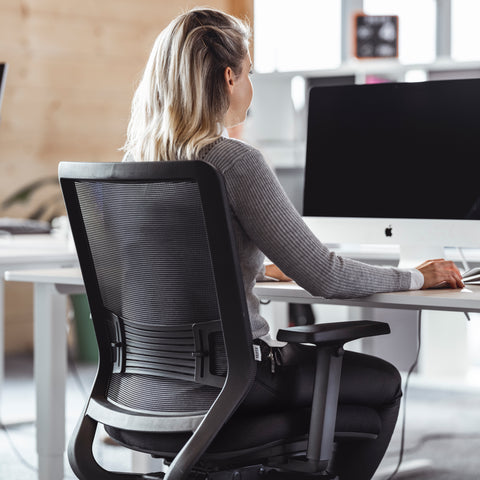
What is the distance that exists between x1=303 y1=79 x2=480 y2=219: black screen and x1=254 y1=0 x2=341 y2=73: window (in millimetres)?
3826

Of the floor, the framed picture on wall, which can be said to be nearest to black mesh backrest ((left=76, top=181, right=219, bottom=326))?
the floor

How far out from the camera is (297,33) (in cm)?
613

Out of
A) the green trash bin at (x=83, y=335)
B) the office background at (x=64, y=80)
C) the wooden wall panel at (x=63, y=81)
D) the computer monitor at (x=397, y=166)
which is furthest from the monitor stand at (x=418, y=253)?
the wooden wall panel at (x=63, y=81)

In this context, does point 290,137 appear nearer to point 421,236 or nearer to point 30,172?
point 30,172

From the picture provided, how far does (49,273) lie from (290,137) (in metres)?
2.28

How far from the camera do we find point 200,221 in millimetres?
1467

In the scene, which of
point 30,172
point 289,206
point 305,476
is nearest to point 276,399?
point 305,476

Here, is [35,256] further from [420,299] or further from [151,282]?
[420,299]

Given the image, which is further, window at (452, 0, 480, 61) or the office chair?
window at (452, 0, 480, 61)

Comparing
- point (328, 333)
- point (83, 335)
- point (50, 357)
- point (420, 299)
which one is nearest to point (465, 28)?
point (83, 335)

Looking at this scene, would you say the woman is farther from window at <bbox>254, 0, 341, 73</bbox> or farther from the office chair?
window at <bbox>254, 0, 341, 73</bbox>

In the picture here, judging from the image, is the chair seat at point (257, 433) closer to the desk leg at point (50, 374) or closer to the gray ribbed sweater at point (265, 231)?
the gray ribbed sweater at point (265, 231)

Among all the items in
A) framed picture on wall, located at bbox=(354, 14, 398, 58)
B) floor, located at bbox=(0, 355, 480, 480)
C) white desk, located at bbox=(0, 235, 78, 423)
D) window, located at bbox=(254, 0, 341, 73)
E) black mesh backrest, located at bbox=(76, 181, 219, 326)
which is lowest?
floor, located at bbox=(0, 355, 480, 480)

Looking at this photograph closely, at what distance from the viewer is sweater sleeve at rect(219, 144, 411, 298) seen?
1571mm
